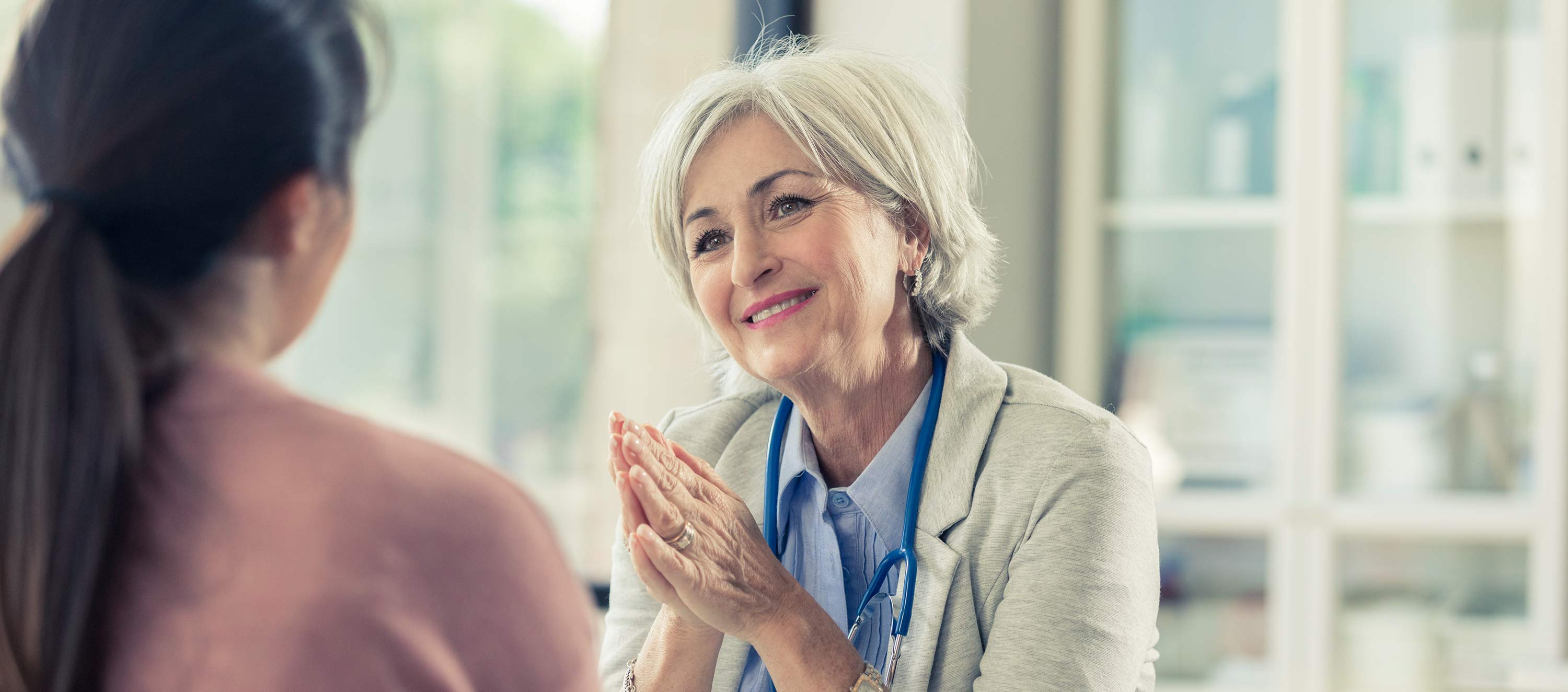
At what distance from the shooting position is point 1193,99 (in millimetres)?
2916

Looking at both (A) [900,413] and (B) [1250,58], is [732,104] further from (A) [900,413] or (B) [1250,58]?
(B) [1250,58]

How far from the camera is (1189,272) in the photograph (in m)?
2.95

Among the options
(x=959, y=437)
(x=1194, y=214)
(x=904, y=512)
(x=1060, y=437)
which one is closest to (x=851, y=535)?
(x=904, y=512)

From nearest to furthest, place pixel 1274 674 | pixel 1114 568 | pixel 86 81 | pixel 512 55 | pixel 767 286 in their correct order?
pixel 86 81
pixel 1114 568
pixel 767 286
pixel 1274 674
pixel 512 55

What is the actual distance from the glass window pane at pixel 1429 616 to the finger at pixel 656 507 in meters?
2.18

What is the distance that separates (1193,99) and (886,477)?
6.35ft

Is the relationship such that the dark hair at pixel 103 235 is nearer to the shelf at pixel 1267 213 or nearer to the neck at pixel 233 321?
the neck at pixel 233 321

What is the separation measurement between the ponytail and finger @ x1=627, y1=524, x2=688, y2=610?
0.59 meters

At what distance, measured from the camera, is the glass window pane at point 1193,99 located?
2.84 metres

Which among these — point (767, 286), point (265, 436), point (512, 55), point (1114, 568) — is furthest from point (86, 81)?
point (512, 55)

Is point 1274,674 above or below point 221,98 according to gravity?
below

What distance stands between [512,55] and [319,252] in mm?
3288

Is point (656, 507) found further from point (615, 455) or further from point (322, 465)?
point (322, 465)

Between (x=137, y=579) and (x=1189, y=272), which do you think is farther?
(x=1189, y=272)
